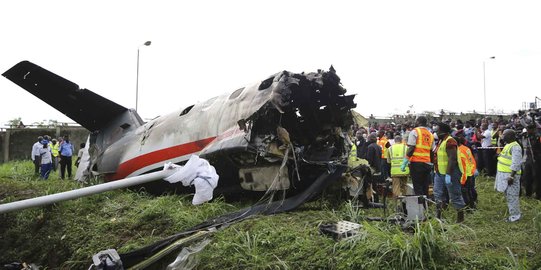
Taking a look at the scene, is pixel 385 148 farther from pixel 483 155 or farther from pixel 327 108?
pixel 327 108

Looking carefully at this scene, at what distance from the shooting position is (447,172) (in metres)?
6.81

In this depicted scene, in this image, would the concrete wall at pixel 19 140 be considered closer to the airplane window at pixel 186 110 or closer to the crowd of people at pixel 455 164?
the airplane window at pixel 186 110

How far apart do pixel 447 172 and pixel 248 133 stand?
3219mm

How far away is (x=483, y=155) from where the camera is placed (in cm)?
1273

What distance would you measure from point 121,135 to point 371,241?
8.68 m

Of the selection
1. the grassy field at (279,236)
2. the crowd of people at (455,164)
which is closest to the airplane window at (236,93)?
the grassy field at (279,236)

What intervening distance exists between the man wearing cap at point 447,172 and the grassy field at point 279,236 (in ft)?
0.94

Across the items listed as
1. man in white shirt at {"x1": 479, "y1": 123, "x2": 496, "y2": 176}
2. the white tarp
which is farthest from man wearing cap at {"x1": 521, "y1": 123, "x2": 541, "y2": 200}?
the white tarp

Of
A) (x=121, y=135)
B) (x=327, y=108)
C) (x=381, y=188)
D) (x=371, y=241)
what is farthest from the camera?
(x=121, y=135)

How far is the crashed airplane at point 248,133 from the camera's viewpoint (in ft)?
22.3

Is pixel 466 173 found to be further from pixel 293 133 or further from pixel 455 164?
pixel 293 133

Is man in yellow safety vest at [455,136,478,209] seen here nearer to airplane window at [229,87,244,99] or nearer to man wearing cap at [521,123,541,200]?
man wearing cap at [521,123,541,200]

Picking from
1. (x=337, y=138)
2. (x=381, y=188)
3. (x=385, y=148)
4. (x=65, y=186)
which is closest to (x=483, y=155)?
(x=385, y=148)

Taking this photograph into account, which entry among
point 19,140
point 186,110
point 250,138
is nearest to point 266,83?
point 250,138
